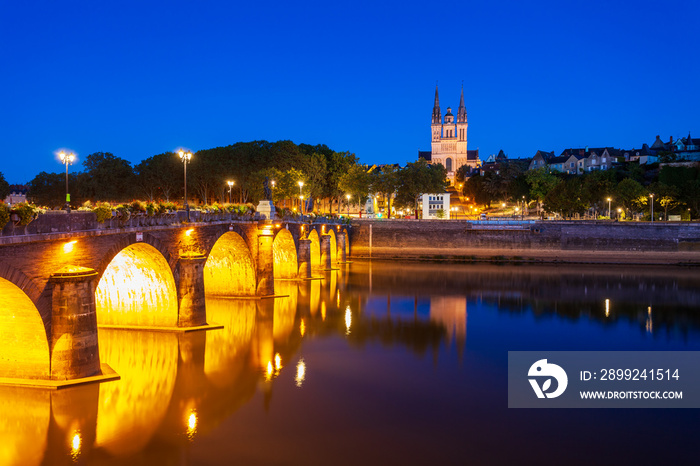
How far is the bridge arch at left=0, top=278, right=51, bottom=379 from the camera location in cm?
1744

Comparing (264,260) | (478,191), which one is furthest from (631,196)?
(264,260)

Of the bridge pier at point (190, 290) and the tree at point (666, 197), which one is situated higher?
the tree at point (666, 197)

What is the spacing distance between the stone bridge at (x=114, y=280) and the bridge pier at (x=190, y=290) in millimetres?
47

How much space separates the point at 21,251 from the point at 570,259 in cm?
6298

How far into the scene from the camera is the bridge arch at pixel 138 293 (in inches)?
1043

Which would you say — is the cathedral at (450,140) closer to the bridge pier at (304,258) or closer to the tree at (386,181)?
the tree at (386,181)

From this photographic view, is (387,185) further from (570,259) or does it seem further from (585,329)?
(585,329)

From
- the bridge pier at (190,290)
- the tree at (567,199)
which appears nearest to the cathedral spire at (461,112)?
the tree at (567,199)

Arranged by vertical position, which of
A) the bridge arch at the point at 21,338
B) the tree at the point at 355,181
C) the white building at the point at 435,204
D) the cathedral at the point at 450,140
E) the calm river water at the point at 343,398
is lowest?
the calm river water at the point at 343,398

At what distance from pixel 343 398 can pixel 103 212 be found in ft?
35.1

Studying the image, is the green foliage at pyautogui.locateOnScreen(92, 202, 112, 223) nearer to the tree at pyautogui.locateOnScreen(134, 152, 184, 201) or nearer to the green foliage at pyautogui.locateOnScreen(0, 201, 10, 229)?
the green foliage at pyautogui.locateOnScreen(0, 201, 10, 229)

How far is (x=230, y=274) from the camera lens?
124 ft

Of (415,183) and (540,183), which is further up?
(540,183)

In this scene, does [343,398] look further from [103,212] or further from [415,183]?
[415,183]
